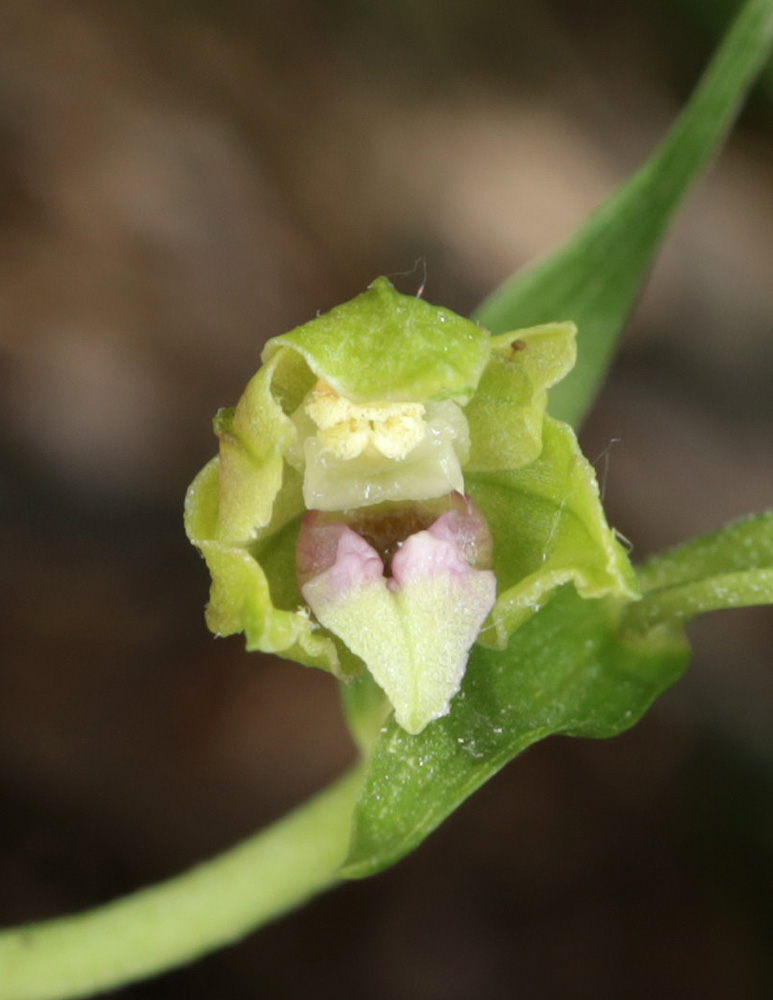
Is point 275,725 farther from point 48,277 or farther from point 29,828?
point 48,277

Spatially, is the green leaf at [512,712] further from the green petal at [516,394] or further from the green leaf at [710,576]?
the green petal at [516,394]

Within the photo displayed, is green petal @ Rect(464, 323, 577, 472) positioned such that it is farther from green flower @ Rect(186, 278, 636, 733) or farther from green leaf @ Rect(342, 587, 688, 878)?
green leaf @ Rect(342, 587, 688, 878)

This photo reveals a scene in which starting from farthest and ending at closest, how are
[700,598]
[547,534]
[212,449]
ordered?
[212,449]
[700,598]
[547,534]

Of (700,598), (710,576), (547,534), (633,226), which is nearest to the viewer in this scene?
(547,534)

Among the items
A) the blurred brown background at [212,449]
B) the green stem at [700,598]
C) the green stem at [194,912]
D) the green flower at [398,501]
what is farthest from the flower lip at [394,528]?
the blurred brown background at [212,449]

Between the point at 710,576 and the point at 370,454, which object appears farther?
the point at 710,576

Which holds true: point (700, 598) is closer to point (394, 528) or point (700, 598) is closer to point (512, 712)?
point (512, 712)

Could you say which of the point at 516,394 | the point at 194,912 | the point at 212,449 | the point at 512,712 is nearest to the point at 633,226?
the point at 516,394
